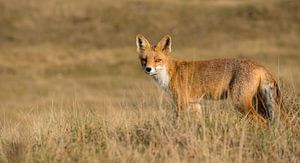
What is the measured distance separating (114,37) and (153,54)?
2643cm

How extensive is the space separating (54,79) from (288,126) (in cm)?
2053

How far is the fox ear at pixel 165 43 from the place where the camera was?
1044cm

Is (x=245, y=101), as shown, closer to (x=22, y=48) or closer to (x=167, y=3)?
(x=22, y=48)

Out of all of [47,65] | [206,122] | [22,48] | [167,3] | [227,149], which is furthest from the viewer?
[167,3]

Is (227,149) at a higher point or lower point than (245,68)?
lower

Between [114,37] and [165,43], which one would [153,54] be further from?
[114,37]

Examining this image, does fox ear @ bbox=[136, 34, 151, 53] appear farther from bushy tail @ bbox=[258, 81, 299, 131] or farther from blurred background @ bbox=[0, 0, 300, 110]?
blurred background @ bbox=[0, 0, 300, 110]

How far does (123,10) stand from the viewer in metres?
40.1

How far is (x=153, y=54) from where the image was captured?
34.0 feet

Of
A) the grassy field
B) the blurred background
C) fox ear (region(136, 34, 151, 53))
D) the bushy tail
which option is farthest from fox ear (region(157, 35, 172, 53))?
the blurred background

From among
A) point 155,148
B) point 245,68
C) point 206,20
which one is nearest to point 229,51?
point 206,20

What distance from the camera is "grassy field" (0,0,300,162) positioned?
7684mm

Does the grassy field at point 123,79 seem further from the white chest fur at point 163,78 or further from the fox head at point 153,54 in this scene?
the fox head at point 153,54

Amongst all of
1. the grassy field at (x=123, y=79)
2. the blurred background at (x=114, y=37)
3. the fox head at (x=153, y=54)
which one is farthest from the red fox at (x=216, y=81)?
the blurred background at (x=114, y=37)
